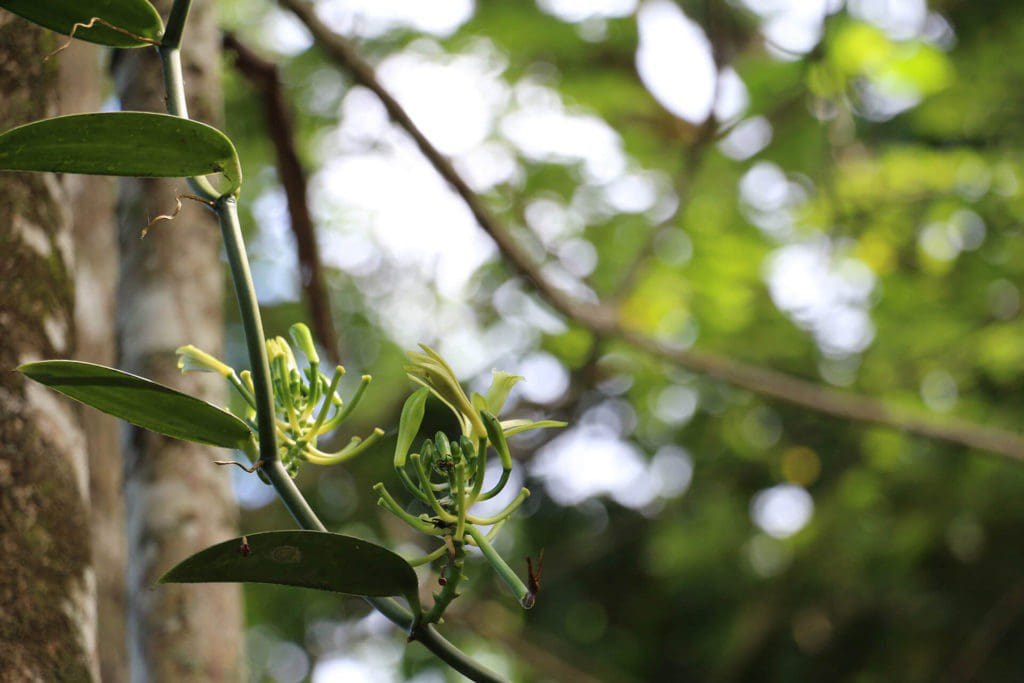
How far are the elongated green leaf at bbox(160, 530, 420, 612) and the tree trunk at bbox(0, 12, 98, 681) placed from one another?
0.55 feet

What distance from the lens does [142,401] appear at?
31 centimetres

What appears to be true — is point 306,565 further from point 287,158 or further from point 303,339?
point 287,158

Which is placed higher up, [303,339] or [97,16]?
[97,16]

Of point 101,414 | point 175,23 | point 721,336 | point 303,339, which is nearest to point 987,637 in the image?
point 721,336

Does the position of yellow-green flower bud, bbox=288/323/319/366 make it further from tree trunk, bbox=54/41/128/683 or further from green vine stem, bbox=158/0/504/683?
tree trunk, bbox=54/41/128/683

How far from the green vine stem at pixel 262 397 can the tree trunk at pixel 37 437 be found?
177 mm

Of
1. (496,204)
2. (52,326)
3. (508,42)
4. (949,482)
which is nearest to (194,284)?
(52,326)

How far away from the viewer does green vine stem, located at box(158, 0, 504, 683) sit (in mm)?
292

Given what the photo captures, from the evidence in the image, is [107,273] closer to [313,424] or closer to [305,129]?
[313,424]

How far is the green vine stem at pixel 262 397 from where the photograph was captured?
0.29m

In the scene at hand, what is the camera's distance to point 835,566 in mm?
2076

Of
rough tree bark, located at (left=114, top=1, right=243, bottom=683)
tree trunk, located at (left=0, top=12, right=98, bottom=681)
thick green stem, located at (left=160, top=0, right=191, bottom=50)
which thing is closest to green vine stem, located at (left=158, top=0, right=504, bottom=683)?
thick green stem, located at (left=160, top=0, right=191, bottom=50)

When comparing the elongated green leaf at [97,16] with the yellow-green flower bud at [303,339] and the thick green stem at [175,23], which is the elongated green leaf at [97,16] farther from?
the yellow-green flower bud at [303,339]

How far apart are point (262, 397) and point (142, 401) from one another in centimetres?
4
